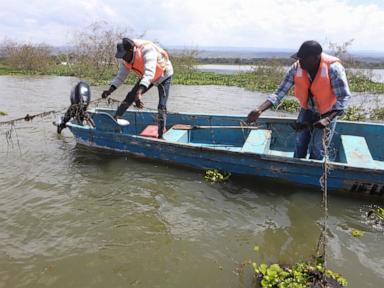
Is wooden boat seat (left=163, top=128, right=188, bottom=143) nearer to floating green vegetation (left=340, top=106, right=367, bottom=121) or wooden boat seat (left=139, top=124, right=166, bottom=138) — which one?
wooden boat seat (left=139, top=124, right=166, bottom=138)

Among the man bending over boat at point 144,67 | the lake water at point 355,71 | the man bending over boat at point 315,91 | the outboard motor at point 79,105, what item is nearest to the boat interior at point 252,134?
the outboard motor at point 79,105

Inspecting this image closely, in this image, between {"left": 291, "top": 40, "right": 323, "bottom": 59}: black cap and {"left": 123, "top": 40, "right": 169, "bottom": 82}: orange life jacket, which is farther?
{"left": 123, "top": 40, "right": 169, "bottom": 82}: orange life jacket

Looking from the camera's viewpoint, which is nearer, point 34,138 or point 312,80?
point 312,80

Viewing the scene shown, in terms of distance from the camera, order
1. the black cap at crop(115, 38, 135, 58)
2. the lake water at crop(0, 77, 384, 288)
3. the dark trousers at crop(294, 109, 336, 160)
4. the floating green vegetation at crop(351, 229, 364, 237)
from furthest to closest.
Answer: the black cap at crop(115, 38, 135, 58), the dark trousers at crop(294, 109, 336, 160), the floating green vegetation at crop(351, 229, 364, 237), the lake water at crop(0, 77, 384, 288)

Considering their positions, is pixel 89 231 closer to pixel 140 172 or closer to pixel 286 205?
pixel 140 172

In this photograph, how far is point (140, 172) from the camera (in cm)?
670

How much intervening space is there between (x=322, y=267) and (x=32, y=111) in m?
10.9

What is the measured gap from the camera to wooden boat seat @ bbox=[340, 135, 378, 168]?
5.45 meters

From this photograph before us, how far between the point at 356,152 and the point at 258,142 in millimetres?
1560

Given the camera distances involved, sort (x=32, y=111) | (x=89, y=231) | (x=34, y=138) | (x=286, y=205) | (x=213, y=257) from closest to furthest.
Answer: (x=213, y=257) < (x=89, y=231) < (x=286, y=205) < (x=34, y=138) < (x=32, y=111)

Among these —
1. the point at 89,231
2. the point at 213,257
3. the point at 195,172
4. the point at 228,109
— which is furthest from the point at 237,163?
the point at 228,109

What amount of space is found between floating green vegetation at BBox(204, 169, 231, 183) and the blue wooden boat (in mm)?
98

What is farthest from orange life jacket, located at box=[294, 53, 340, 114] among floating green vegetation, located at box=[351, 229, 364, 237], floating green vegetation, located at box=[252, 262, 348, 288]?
floating green vegetation, located at box=[252, 262, 348, 288]

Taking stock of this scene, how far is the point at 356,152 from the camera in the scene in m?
5.77
